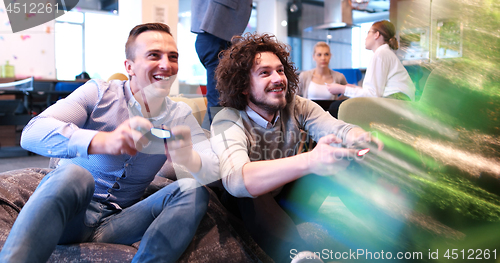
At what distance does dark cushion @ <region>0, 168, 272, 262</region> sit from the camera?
3.52 ft

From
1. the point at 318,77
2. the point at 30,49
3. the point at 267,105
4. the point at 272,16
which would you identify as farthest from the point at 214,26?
the point at 272,16

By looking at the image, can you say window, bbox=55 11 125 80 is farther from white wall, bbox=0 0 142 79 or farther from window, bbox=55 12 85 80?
white wall, bbox=0 0 142 79

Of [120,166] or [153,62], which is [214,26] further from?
[120,166]

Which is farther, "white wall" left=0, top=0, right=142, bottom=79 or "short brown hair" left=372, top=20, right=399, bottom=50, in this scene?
"white wall" left=0, top=0, right=142, bottom=79

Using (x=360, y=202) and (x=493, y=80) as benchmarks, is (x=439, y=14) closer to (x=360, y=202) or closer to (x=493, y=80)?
(x=493, y=80)

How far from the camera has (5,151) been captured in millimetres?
4188

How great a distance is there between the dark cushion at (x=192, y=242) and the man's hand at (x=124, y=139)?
1.09 feet

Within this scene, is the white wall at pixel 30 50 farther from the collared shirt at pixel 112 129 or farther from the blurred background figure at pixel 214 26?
the collared shirt at pixel 112 129

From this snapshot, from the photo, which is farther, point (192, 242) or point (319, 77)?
point (319, 77)

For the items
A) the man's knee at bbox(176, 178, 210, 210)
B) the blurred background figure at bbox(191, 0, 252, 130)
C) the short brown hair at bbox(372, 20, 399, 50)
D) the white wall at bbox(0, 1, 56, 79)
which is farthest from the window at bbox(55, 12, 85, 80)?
the man's knee at bbox(176, 178, 210, 210)

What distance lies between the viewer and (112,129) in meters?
1.20

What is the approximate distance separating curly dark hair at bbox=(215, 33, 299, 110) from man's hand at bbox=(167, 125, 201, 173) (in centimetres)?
30

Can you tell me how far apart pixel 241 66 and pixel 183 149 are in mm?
404

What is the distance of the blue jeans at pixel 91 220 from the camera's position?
0.88m
